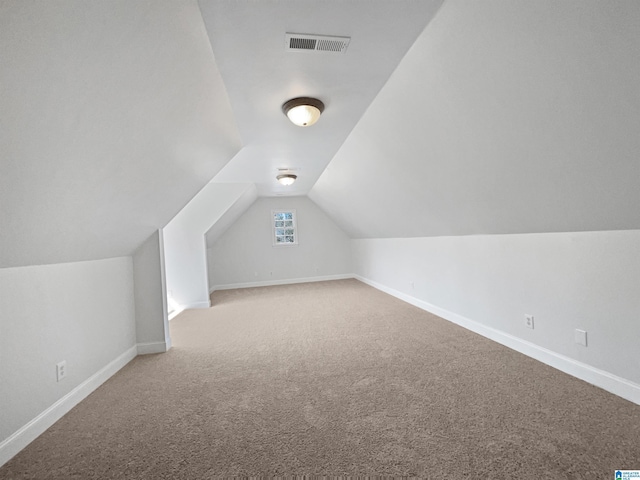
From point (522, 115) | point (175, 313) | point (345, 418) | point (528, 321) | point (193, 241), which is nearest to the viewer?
point (522, 115)

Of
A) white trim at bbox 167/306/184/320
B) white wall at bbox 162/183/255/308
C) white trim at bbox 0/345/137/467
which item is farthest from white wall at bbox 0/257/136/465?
white wall at bbox 162/183/255/308

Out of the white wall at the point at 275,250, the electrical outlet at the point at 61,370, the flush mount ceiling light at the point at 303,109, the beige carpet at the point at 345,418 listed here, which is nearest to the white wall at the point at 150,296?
the beige carpet at the point at 345,418

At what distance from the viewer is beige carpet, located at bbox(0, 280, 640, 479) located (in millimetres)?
1635

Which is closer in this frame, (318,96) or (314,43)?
(314,43)

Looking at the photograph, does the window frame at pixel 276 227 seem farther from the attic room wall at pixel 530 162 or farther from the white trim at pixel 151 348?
the white trim at pixel 151 348

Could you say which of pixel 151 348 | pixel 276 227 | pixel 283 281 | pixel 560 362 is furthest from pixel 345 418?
pixel 276 227

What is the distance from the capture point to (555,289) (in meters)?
2.62

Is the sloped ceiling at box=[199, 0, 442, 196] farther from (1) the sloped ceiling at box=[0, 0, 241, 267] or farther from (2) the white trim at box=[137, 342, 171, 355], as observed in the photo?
(2) the white trim at box=[137, 342, 171, 355]

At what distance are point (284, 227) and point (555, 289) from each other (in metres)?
6.65

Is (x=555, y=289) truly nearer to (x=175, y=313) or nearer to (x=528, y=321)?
(x=528, y=321)

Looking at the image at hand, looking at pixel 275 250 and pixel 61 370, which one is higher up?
pixel 275 250

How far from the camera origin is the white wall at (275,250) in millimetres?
8219

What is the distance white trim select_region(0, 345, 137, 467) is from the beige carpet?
0.07 meters

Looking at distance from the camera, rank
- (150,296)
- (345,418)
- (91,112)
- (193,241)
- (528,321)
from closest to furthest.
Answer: (91,112)
(345,418)
(528,321)
(150,296)
(193,241)
